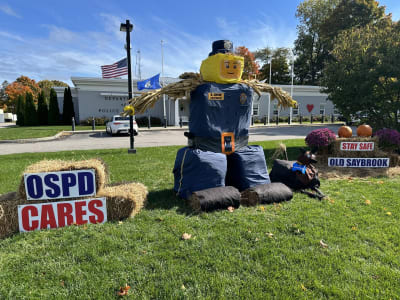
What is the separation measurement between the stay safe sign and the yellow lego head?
7.74 ft

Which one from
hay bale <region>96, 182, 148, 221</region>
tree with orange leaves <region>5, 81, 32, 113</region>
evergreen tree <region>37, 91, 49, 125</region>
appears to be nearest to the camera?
hay bale <region>96, 182, 148, 221</region>

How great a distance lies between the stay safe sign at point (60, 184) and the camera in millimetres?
3024

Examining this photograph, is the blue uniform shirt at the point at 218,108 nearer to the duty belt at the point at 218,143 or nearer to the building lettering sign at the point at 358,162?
the duty belt at the point at 218,143

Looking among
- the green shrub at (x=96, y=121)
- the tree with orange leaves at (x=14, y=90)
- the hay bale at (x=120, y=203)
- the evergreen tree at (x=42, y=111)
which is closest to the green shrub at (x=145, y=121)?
the green shrub at (x=96, y=121)

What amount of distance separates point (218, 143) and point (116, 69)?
15.9 meters

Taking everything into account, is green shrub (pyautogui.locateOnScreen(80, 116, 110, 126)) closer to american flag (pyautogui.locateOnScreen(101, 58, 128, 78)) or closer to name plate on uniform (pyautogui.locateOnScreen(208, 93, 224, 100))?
american flag (pyautogui.locateOnScreen(101, 58, 128, 78))

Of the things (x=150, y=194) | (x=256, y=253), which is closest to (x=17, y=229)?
(x=150, y=194)

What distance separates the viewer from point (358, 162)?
20.6 ft

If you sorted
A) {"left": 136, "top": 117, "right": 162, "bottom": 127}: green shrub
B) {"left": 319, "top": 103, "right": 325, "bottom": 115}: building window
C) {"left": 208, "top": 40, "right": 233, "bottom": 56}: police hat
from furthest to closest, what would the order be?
{"left": 319, "top": 103, "right": 325, "bottom": 115}: building window
{"left": 136, "top": 117, "right": 162, "bottom": 127}: green shrub
{"left": 208, "top": 40, "right": 233, "bottom": 56}: police hat

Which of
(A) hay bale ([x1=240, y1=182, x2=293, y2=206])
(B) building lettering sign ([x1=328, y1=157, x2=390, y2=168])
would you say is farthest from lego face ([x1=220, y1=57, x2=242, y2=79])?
(B) building lettering sign ([x1=328, y1=157, x2=390, y2=168])

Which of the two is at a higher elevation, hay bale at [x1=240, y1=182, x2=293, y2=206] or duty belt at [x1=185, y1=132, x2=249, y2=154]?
duty belt at [x1=185, y1=132, x2=249, y2=154]

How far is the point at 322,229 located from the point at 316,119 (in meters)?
30.6

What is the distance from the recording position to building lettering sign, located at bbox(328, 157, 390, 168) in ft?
20.4

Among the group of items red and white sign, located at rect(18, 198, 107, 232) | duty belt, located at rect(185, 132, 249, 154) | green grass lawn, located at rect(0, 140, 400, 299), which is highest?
duty belt, located at rect(185, 132, 249, 154)
